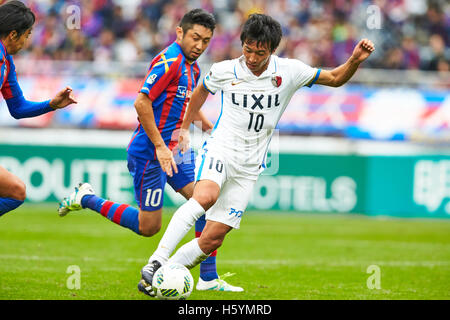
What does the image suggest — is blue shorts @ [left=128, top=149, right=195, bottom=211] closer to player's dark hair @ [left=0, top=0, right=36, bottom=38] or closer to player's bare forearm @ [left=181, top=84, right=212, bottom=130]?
player's bare forearm @ [left=181, top=84, right=212, bottom=130]

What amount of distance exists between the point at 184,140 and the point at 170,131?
174 mm

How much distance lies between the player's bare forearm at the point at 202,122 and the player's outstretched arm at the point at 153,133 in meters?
0.90

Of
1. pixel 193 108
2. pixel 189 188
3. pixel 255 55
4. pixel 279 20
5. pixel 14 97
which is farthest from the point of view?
pixel 279 20

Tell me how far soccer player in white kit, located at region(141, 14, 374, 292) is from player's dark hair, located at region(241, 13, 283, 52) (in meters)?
0.01

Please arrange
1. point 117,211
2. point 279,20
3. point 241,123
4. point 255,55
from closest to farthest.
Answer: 1. point 255,55
2. point 241,123
3. point 117,211
4. point 279,20

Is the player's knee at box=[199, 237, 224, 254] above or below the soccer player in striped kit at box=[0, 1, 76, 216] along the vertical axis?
below

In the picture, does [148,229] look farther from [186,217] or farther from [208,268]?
[186,217]

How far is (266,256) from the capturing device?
948 centimetres

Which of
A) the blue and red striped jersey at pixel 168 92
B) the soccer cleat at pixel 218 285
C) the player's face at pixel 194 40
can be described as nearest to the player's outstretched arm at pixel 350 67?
the player's face at pixel 194 40

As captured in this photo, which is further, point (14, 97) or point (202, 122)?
point (202, 122)

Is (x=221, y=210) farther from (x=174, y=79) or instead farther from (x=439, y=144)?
(x=439, y=144)

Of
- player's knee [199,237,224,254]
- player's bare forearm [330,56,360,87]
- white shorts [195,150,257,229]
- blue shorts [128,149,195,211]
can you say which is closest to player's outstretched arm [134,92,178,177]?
white shorts [195,150,257,229]

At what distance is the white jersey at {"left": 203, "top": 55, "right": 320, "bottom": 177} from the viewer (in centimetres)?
625

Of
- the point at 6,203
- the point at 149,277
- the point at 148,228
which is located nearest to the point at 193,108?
the point at 148,228
